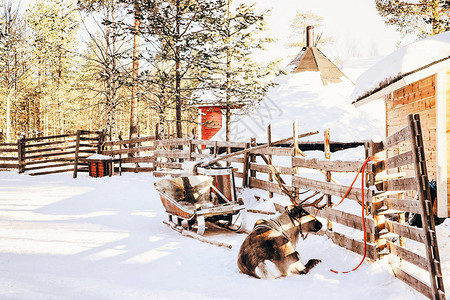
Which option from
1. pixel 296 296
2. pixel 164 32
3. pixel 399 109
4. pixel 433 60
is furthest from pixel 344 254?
pixel 164 32

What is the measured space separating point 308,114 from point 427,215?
1754cm

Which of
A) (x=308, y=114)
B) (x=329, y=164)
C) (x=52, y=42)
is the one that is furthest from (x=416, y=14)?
(x=52, y=42)

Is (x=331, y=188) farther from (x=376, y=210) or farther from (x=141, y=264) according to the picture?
(x=141, y=264)

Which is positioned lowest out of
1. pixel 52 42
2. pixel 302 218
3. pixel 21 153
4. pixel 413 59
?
pixel 302 218

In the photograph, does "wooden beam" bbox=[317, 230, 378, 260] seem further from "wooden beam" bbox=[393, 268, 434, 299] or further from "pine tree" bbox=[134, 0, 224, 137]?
"pine tree" bbox=[134, 0, 224, 137]

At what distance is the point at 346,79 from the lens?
2272 cm

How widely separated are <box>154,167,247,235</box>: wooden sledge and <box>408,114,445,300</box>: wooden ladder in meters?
3.34

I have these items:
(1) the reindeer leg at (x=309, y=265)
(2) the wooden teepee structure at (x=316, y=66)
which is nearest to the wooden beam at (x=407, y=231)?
(1) the reindeer leg at (x=309, y=265)

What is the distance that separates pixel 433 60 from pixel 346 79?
53.3 feet

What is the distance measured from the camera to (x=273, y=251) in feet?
13.5

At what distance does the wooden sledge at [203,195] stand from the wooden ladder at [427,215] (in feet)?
11.0

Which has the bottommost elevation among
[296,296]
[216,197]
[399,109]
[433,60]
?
[296,296]

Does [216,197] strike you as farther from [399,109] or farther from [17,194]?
[17,194]

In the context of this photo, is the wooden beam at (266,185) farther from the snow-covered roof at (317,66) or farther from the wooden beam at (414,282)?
the snow-covered roof at (317,66)
